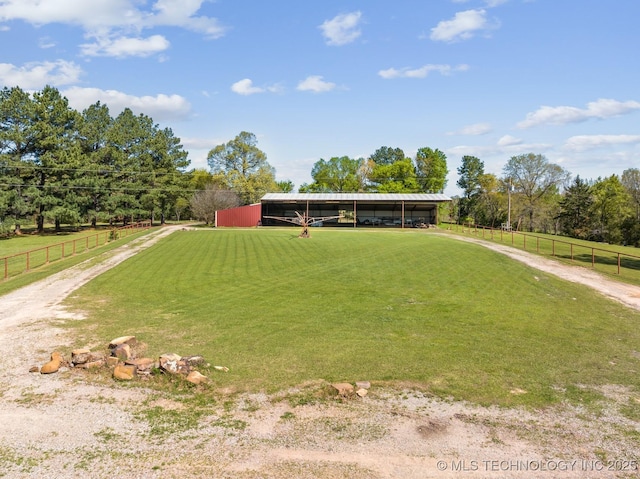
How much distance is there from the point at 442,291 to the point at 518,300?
283 cm

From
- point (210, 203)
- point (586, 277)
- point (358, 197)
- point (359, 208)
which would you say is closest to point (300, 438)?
point (586, 277)

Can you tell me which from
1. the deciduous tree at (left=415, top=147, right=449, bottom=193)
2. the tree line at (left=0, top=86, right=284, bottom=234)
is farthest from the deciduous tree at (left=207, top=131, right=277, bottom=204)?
the deciduous tree at (left=415, top=147, right=449, bottom=193)

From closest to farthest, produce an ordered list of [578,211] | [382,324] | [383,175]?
[382,324] < [578,211] < [383,175]

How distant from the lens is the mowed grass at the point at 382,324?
9172 millimetres

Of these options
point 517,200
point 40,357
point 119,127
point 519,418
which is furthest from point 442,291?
point 517,200

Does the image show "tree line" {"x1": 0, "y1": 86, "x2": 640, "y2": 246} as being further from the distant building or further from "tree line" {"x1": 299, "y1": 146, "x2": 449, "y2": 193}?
the distant building

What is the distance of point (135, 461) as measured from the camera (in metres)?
5.97

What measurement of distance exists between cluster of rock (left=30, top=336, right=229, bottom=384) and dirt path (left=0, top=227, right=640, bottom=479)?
353 millimetres

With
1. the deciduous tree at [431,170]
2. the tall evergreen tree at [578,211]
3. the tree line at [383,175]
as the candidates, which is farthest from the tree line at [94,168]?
the tall evergreen tree at [578,211]

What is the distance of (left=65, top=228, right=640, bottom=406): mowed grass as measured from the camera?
30.1 ft

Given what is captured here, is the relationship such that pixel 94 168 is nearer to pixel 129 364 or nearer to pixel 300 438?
pixel 129 364

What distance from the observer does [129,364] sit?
916 centimetres

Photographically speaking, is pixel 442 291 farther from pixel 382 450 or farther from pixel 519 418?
pixel 382 450

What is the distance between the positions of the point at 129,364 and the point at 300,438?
4.47m
